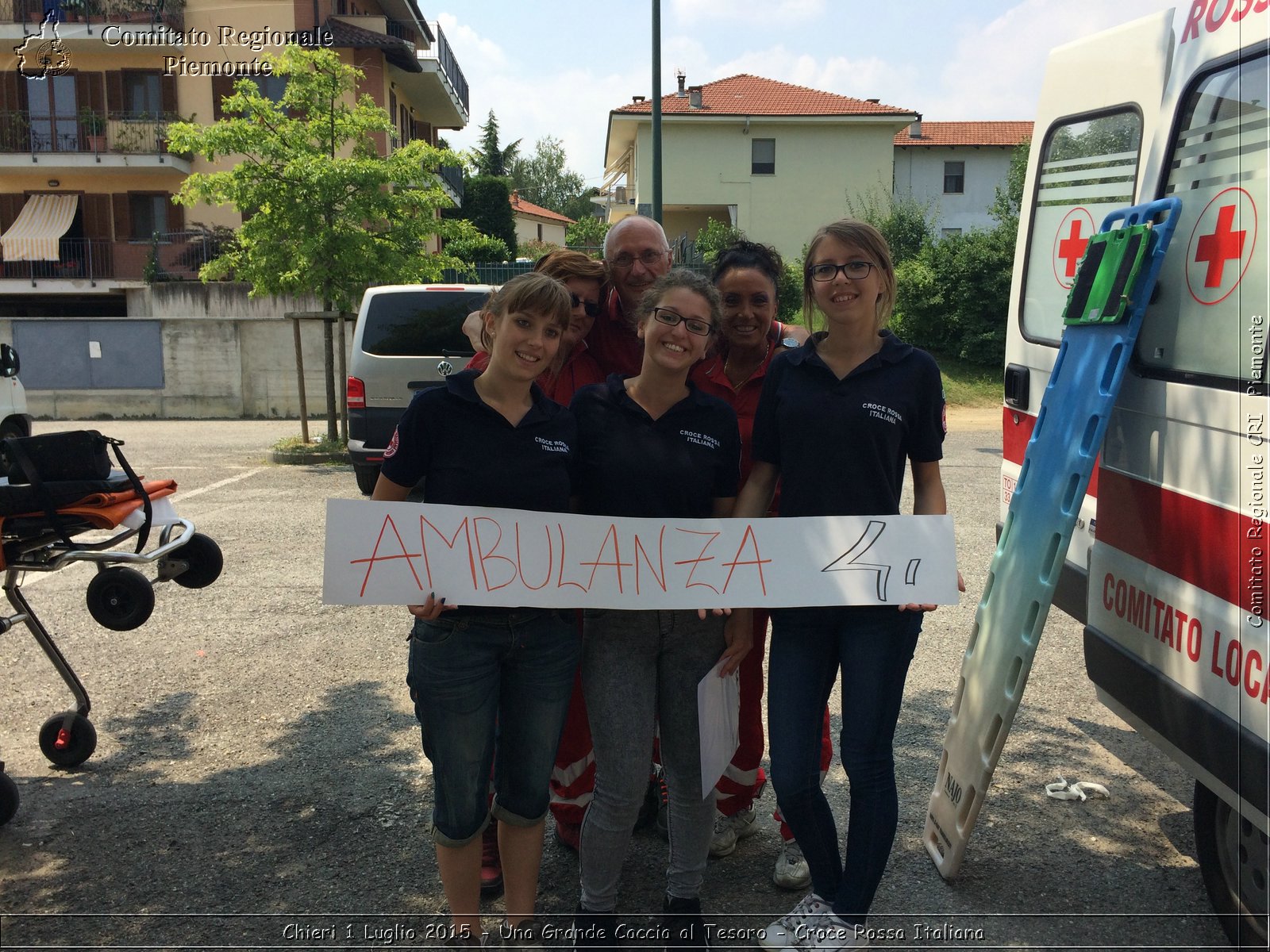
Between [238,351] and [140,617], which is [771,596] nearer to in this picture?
[140,617]

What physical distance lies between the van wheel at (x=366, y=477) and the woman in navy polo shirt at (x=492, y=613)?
27.0ft

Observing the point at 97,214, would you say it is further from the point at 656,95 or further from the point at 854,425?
the point at 854,425

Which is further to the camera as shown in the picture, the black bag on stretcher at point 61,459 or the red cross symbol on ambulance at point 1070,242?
the red cross symbol on ambulance at point 1070,242

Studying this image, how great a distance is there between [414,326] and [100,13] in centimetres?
2286

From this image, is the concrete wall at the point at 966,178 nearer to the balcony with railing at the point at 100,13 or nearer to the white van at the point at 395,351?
the balcony with railing at the point at 100,13

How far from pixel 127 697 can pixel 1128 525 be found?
461cm

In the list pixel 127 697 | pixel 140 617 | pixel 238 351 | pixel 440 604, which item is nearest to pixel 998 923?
pixel 440 604

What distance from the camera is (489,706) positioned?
9.07 feet

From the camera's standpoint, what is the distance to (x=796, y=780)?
111 inches

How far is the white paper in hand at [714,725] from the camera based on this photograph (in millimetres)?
2875

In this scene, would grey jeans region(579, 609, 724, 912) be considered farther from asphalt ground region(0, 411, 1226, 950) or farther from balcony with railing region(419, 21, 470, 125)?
balcony with railing region(419, 21, 470, 125)

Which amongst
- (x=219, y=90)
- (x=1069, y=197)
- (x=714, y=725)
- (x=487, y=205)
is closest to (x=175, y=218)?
(x=219, y=90)

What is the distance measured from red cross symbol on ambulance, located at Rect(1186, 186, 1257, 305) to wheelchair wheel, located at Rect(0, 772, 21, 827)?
4.25 metres

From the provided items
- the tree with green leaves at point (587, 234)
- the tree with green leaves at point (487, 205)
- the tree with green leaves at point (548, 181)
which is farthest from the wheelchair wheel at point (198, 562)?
the tree with green leaves at point (548, 181)
